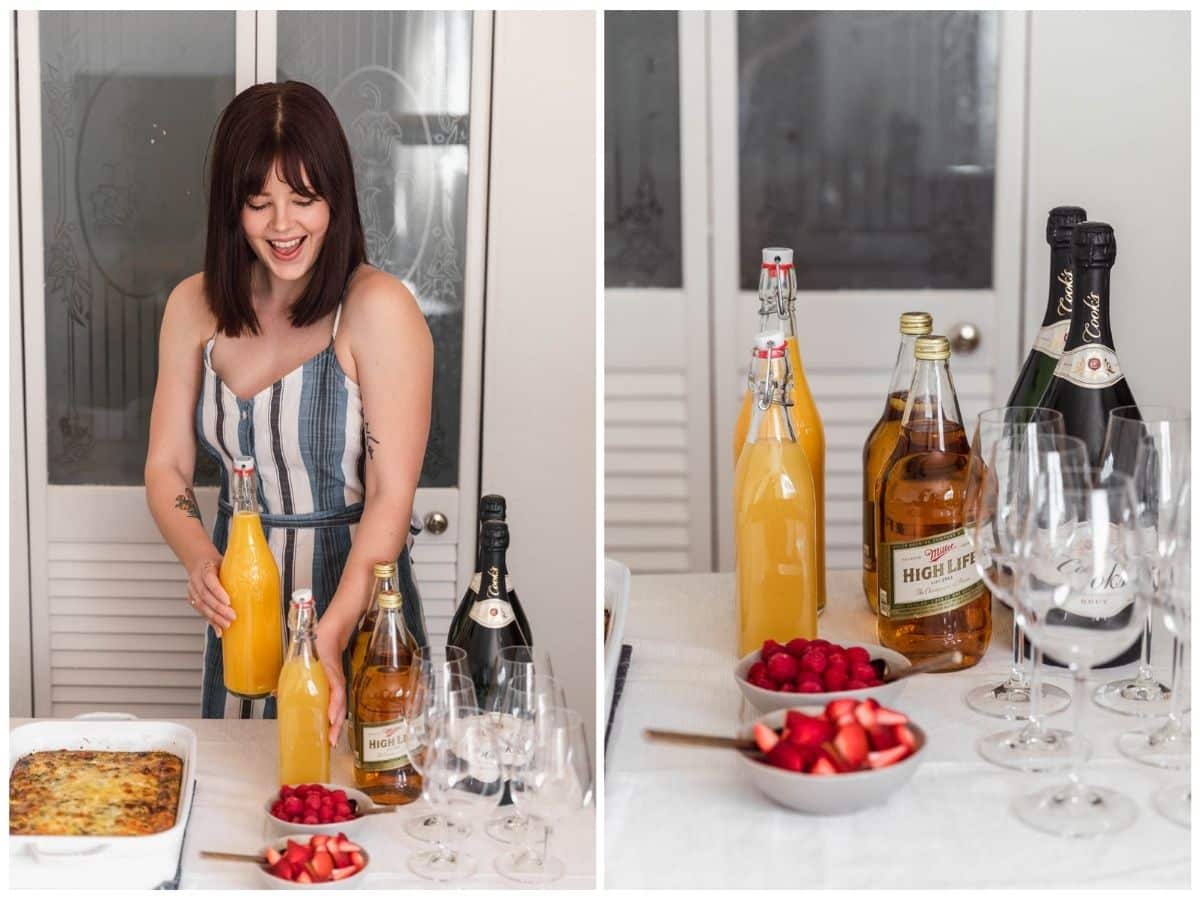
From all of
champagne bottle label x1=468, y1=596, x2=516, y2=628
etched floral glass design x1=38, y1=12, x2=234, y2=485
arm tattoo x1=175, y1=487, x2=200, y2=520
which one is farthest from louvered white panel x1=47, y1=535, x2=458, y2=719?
champagne bottle label x1=468, y1=596, x2=516, y2=628

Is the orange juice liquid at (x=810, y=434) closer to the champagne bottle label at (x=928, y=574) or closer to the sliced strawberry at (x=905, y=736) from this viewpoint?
the champagne bottle label at (x=928, y=574)

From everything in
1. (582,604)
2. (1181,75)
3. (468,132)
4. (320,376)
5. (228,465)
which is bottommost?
(582,604)

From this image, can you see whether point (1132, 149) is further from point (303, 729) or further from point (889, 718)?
point (303, 729)

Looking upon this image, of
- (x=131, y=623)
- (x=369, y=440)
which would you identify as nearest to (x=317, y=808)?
(x=369, y=440)

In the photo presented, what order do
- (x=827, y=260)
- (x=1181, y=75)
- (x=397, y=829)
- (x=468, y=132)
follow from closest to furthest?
(x=397, y=829) → (x=468, y=132) → (x=1181, y=75) → (x=827, y=260)

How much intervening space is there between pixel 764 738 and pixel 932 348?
0.39m

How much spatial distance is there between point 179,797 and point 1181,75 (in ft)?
6.86

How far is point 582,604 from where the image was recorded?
84.7 inches

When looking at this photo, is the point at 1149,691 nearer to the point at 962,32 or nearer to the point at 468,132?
the point at 468,132

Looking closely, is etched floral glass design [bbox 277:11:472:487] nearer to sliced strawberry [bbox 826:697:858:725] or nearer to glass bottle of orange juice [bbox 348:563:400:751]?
glass bottle of orange juice [bbox 348:563:400:751]

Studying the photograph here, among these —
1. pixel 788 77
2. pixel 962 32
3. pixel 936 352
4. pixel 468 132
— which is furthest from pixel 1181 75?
pixel 936 352

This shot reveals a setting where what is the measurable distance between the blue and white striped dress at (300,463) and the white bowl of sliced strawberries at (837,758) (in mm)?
769

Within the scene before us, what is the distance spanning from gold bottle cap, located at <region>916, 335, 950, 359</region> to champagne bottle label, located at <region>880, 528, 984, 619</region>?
0.15 meters

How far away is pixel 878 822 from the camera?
0.98 metres
